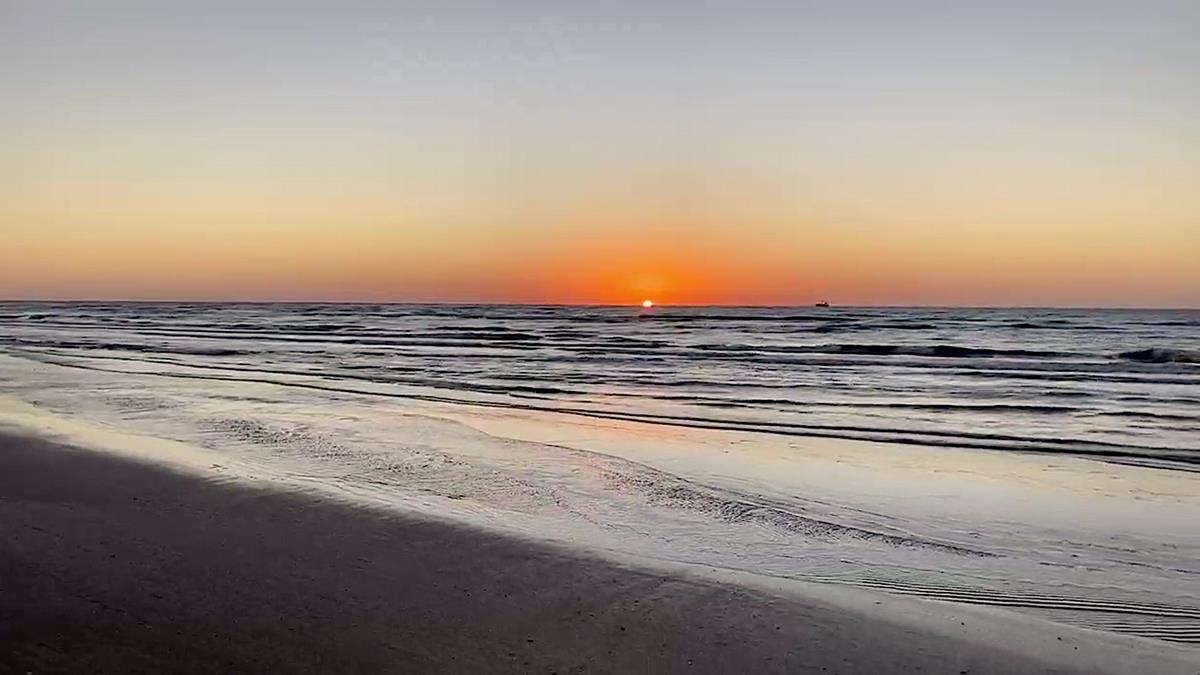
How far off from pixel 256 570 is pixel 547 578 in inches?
67.1

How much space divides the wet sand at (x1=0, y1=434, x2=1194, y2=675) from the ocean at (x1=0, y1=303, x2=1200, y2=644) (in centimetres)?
72

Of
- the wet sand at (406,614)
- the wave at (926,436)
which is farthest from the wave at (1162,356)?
the wet sand at (406,614)

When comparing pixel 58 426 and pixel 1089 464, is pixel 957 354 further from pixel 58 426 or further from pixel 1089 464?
pixel 58 426

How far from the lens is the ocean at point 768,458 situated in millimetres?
5781

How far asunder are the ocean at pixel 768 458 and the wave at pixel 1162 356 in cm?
865

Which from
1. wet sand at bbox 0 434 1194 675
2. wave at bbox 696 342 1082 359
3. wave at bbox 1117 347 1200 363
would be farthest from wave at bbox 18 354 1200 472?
wave at bbox 1117 347 1200 363

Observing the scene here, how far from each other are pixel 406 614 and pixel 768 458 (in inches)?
243

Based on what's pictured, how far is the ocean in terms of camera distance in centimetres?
578

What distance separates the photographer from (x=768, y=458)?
9.80 m

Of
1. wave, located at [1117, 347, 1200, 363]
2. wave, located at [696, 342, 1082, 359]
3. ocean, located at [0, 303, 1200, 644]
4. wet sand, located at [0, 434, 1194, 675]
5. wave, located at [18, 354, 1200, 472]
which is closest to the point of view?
wet sand, located at [0, 434, 1194, 675]

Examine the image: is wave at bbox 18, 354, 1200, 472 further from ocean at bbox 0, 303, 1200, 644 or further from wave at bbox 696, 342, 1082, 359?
wave at bbox 696, 342, 1082, 359

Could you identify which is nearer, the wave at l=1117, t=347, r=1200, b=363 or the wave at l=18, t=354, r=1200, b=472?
the wave at l=18, t=354, r=1200, b=472

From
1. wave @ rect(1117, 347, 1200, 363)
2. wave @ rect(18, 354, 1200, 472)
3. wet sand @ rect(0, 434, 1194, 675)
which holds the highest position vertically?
wet sand @ rect(0, 434, 1194, 675)

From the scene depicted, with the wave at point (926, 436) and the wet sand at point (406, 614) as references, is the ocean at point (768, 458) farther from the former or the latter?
the wet sand at point (406, 614)
